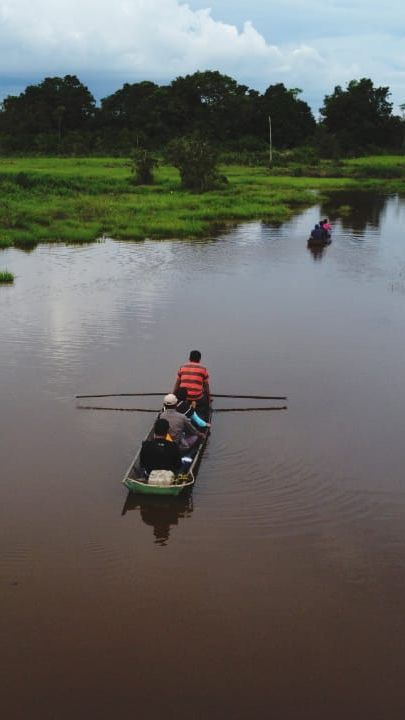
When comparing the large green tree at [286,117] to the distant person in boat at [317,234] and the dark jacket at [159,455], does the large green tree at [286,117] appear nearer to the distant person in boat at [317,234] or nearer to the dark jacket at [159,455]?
the distant person in boat at [317,234]

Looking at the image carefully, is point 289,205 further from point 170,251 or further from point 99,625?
point 99,625

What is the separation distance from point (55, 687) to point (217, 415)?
6637 mm

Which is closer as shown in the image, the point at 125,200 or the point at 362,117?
the point at 125,200

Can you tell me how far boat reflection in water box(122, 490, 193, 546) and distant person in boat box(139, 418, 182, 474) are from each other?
435 millimetres

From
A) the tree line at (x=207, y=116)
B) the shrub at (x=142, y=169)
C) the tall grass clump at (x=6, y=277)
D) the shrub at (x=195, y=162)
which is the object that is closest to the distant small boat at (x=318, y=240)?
the tall grass clump at (x=6, y=277)

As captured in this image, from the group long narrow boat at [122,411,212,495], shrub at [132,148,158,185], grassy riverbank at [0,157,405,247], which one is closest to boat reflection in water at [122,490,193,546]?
long narrow boat at [122,411,212,495]

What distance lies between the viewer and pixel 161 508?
9.16 meters

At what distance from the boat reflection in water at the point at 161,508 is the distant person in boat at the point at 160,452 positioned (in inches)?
17.1

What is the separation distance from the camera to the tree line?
3369 inches

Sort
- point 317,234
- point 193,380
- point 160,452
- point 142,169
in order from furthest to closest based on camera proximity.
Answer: point 142,169 → point 317,234 → point 193,380 → point 160,452

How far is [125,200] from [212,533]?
35824mm

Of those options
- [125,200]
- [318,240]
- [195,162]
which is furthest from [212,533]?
[195,162]

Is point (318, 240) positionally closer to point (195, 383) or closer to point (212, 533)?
point (195, 383)

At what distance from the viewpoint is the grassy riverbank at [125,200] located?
32.8 metres
